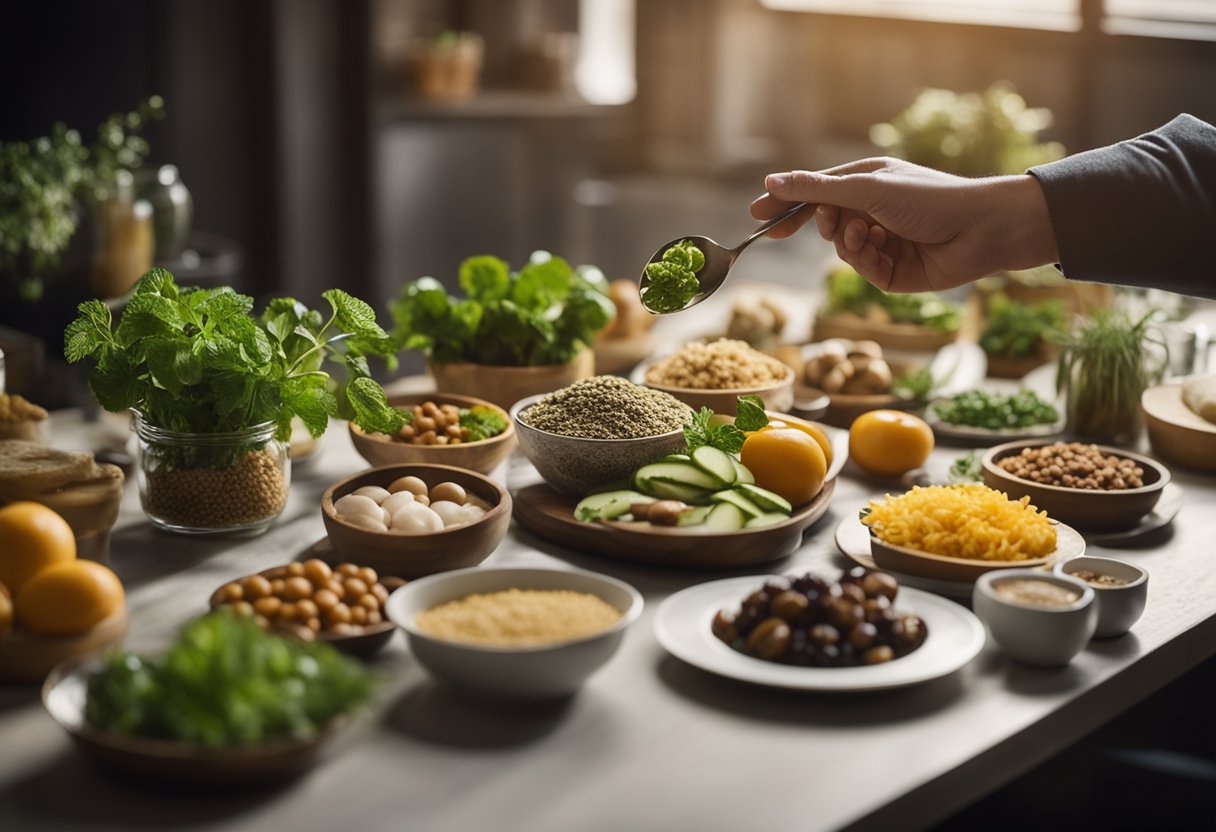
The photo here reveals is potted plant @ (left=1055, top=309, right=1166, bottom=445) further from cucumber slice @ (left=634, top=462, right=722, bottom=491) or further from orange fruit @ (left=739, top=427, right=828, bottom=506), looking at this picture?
cucumber slice @ (left=634, top=462, right=722, bottom=491)

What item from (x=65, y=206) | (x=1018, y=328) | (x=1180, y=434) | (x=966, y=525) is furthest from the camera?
(x=1018, y=328)

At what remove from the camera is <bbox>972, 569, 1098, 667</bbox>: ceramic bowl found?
136cm

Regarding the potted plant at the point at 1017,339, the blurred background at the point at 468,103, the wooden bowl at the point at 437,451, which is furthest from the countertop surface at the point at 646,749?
the blurred background at the point at 468,103

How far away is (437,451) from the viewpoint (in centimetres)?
184

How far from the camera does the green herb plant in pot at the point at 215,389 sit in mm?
1562

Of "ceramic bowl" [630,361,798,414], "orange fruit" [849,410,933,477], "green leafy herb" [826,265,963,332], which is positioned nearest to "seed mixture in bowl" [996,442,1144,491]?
"orange fruit" [849,410,933,477]

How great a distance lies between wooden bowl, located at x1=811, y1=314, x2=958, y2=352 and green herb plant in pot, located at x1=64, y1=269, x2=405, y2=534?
1.26 m

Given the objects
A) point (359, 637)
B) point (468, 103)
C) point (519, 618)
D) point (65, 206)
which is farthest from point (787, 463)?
point (468, 103)

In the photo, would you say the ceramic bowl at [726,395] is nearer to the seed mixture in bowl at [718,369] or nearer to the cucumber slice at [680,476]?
the seed mixture in bowl at [718,369]

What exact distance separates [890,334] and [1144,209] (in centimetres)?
94

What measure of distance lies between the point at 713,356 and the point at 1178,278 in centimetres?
68

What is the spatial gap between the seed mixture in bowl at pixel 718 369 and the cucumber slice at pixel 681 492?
390 mm

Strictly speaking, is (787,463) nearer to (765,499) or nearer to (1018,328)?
(765,499)

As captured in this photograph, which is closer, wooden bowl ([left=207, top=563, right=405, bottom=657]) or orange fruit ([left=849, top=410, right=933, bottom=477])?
wooden bowl ([left=207, top=563, right=405, bottom=657])
